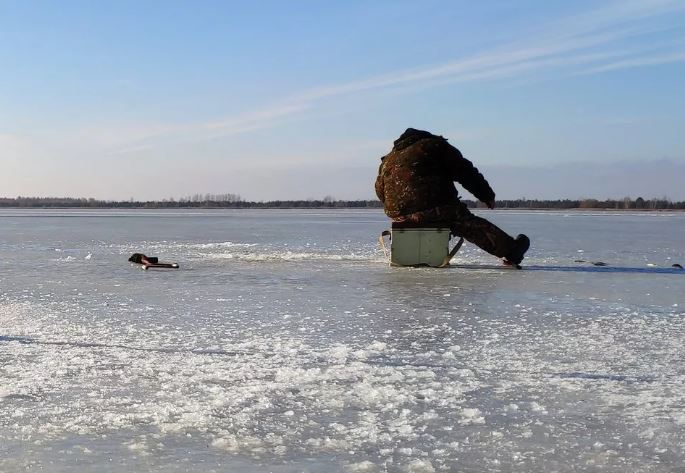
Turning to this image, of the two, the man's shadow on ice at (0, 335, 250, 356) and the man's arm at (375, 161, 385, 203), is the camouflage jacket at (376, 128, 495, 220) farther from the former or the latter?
the man's shadow on ice at (0, 335, 250, 356)

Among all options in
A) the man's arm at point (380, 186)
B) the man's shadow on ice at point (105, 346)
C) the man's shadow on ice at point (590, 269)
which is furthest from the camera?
the man's arm at point (380, 186)

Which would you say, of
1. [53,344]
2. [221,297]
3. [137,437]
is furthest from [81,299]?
[137,437]

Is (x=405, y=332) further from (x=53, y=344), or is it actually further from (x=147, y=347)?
(x=53, y=344)

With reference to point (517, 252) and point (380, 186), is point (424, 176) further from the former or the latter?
point (517, 252)

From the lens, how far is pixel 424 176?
10.1 m

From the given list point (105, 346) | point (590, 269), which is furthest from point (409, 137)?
point (105, 346)

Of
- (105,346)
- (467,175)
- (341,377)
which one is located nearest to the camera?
(341,377)

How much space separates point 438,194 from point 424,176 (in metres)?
0.32

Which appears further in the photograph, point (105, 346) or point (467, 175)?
point (467, 175)

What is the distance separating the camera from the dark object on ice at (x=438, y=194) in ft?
33.0

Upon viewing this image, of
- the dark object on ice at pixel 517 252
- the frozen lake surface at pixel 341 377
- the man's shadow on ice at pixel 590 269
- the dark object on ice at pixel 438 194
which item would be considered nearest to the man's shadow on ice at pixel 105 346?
the frozen lake surface at pixel 341 377

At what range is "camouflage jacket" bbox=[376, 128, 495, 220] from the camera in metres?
10.1

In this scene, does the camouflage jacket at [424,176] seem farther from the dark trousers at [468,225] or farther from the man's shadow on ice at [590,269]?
the man's shadow on ice at [590,269]

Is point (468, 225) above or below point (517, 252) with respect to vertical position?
above
